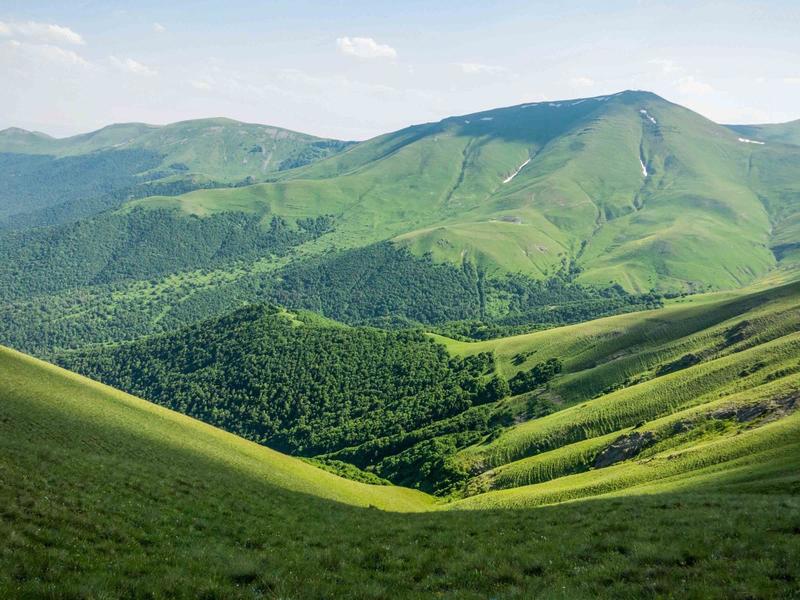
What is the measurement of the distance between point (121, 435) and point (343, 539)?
42.3 meters

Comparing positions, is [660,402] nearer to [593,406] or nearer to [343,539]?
[593,406]

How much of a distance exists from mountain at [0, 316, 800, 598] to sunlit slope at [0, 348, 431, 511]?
206 centimetres

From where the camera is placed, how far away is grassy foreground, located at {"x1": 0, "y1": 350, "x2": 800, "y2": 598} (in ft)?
58.8

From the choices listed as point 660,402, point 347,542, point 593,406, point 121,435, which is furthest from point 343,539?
point 593,406

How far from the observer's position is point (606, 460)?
268 ft

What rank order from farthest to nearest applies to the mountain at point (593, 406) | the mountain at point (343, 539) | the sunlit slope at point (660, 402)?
1. the mountain at point (593, 406)
2. the sunlit slope at point (660, 402)
3. the mountain at point (343, 539)

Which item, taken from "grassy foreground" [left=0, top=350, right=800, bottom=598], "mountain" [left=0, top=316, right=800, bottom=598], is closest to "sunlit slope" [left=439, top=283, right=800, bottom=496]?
"mountain" [left=0, top=316, right=800, bottom=598]

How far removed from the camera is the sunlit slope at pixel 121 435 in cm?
5259

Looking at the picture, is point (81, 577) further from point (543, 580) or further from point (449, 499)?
point (449, 499)

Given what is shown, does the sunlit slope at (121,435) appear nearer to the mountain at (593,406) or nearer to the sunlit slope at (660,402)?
the sunlit slope at (660,402)

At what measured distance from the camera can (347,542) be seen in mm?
28141

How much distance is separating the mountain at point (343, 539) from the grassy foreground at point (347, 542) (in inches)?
3.4

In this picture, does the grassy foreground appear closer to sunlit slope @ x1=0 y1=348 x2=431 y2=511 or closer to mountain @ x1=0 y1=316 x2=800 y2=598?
mountain @ x1=0 y1=316 x2=800 y2=598

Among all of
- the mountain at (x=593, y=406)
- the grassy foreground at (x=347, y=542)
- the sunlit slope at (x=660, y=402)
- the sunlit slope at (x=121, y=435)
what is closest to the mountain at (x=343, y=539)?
the grassy foreground at (x=347, y=542)
